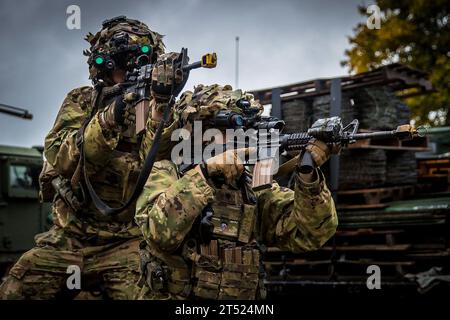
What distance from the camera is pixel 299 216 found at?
12.0 feet

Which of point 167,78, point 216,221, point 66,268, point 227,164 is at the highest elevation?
point 167,78

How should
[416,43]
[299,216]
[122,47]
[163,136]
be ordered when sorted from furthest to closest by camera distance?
[416,43]
[122,47]
[163,136]
[299,216]

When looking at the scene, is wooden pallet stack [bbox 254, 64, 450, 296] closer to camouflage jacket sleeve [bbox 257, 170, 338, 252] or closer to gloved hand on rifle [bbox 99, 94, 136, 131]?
gloved hand on rifle [bbox 99, 94, 136, 131]

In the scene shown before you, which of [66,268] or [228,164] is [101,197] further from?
[228,164]

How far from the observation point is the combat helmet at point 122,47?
17.4ft

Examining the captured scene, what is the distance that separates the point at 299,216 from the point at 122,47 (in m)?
2.29

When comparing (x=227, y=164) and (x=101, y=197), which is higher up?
(x=227, y=164)

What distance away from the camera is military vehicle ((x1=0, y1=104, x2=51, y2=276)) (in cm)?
1020

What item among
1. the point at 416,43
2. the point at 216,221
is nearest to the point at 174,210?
the point at 216,221

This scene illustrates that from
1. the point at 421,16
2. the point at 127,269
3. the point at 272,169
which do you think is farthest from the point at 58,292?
the point at 421,16

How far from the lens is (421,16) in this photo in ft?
57.5

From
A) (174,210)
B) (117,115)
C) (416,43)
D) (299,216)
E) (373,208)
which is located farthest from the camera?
(416,43)

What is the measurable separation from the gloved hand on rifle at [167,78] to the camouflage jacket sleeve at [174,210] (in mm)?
700
